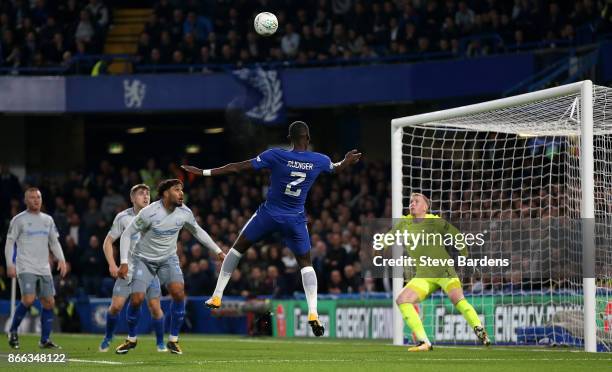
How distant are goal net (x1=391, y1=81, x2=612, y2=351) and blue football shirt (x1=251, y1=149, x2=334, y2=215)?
3026mm

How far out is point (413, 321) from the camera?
44.9ft

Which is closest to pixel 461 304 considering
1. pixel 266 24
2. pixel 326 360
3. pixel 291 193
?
pixel 326 360

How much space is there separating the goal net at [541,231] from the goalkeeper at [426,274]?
144 cm

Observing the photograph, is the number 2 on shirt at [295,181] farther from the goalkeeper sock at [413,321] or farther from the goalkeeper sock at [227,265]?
the goalkeeper sock at [413,321]

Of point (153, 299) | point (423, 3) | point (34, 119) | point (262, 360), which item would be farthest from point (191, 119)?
point (262, 360)

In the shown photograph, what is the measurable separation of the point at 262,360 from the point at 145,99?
17107mm

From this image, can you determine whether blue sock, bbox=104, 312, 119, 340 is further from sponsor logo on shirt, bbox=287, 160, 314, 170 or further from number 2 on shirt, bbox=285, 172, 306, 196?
sponsor logo on shirt, bbox=287, 160, 314, 170

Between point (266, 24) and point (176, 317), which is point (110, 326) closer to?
point (176, 317)

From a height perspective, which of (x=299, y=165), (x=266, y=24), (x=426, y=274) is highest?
(x=266, y=24)

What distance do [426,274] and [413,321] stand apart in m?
0.56

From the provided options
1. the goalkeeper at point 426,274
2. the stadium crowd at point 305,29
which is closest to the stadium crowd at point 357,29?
the stadium crowd at point 305,29

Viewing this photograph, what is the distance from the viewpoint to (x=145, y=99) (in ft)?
92.8

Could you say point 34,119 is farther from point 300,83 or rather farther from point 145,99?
point 300,83

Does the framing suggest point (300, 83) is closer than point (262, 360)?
No
